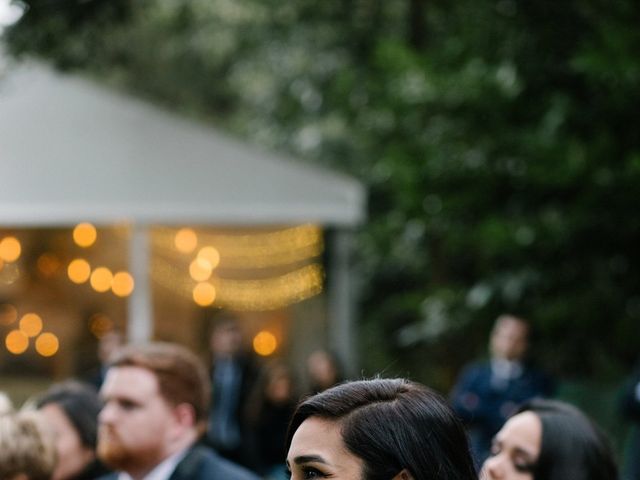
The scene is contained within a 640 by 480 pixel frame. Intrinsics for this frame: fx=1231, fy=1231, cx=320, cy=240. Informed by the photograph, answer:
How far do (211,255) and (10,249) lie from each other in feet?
9.20

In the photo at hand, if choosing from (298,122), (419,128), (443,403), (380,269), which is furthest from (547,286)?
(380,269)

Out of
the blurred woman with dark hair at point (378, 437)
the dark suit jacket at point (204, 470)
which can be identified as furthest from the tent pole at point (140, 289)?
the blurred woman with dark hair at point (378, 437)

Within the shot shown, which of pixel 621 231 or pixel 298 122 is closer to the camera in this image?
pixel 621 231

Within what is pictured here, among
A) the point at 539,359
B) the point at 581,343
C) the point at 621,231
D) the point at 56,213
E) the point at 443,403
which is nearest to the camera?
the point at 443,403

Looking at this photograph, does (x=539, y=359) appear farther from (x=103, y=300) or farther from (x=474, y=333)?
(x=103, y=300)

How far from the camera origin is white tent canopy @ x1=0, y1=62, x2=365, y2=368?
552 inches

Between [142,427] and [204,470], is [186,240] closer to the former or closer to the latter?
[142,427]

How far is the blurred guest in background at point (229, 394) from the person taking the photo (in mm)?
11875

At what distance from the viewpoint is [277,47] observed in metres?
18.3

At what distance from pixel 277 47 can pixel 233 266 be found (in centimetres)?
335

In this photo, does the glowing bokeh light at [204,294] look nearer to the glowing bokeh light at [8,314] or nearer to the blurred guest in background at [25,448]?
the glowing bokeh light at [8,314]

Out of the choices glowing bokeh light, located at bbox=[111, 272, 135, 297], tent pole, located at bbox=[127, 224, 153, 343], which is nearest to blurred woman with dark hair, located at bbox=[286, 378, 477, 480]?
tent pole, located at bbox=[127, 224, 153, 343]

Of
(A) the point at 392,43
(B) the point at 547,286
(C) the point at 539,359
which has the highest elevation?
(A) the point at 392,43

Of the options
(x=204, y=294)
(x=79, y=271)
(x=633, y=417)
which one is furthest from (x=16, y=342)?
(x=633, y=417)
